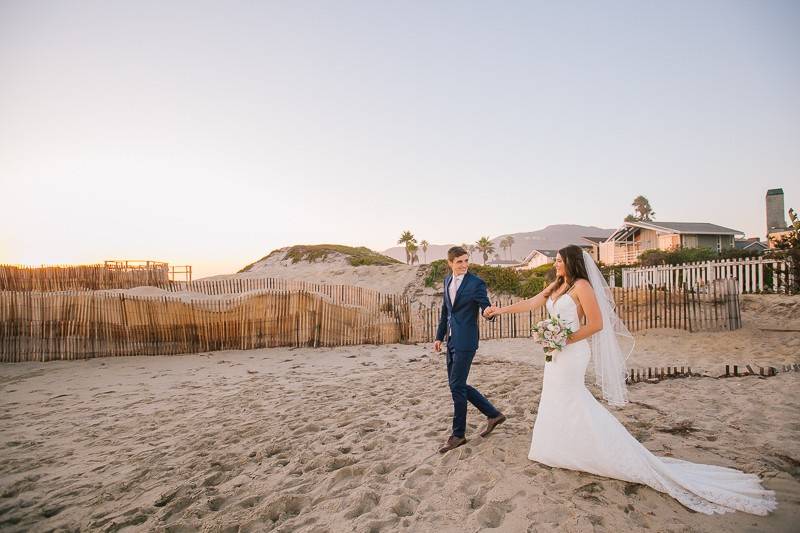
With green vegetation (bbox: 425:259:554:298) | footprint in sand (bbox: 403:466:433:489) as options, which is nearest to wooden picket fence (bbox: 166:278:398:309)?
green vegetation (bbox: 425:259:554:298)

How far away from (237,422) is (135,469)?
1210 mm

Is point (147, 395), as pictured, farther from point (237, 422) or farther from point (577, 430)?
point (577, 430)

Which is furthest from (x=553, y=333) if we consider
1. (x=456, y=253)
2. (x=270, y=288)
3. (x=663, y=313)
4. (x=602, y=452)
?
(x=270, y=288)

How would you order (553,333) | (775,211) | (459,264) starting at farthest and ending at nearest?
1. (775,211)
2. (459,264)
3. (553,333)

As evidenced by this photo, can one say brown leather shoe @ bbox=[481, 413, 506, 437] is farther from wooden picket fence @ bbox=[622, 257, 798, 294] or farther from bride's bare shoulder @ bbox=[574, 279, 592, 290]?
wooden picket fence @ bbox=[622, 257, 798, 294]

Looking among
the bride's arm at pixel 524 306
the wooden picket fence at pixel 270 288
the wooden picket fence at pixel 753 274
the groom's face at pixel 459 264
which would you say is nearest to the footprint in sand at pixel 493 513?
the bride's arm at pixel 524 306

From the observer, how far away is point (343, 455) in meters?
3.72

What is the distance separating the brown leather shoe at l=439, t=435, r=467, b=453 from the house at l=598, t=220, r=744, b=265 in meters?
32.2

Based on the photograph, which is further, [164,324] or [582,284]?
[164,324]

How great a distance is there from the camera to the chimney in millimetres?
26328

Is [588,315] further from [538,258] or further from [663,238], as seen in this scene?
[538,258]

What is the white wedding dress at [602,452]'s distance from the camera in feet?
8.74

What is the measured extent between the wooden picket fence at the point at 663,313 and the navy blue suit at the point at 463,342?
629 centimetres

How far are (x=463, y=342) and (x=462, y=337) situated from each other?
5 cm
